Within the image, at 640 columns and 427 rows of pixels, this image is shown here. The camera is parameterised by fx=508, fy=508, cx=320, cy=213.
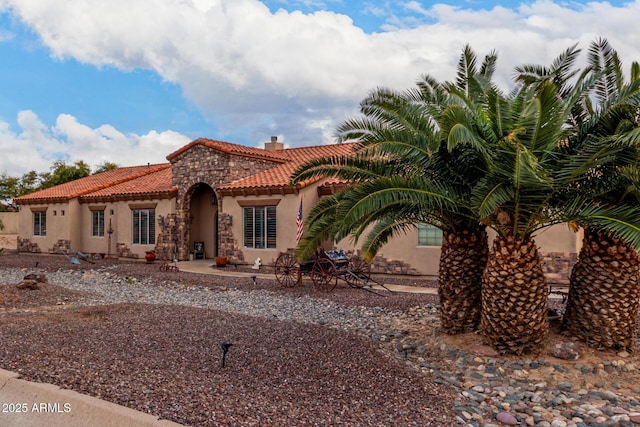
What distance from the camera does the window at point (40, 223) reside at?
27.5 m

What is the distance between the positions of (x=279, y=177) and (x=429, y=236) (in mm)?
6325

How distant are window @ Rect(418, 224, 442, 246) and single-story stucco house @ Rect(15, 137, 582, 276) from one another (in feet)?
0.11

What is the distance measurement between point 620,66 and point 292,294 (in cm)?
898

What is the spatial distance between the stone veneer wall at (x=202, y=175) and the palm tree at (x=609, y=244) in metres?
14.4

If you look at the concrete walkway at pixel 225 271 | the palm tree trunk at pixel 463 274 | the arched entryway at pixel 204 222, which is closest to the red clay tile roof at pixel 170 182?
the arched entryway at pixel 204 222

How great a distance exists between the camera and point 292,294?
44.1 feet

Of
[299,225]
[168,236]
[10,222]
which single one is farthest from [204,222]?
[10,222]

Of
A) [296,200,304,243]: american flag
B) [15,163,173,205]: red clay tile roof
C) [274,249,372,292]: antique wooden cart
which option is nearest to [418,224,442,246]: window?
[274,249,372,292]: antique wooden cart

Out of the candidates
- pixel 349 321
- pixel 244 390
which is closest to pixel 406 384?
pixel 244 390

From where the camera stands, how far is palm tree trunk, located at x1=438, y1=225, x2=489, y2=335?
7625mm

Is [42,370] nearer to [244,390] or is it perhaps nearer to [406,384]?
[244,390]

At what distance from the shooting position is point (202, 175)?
69.4ft

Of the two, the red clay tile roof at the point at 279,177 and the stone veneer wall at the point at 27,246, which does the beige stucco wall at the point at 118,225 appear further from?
the red clay tile roof at the point at 279,177

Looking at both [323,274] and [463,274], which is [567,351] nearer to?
[463,274]
